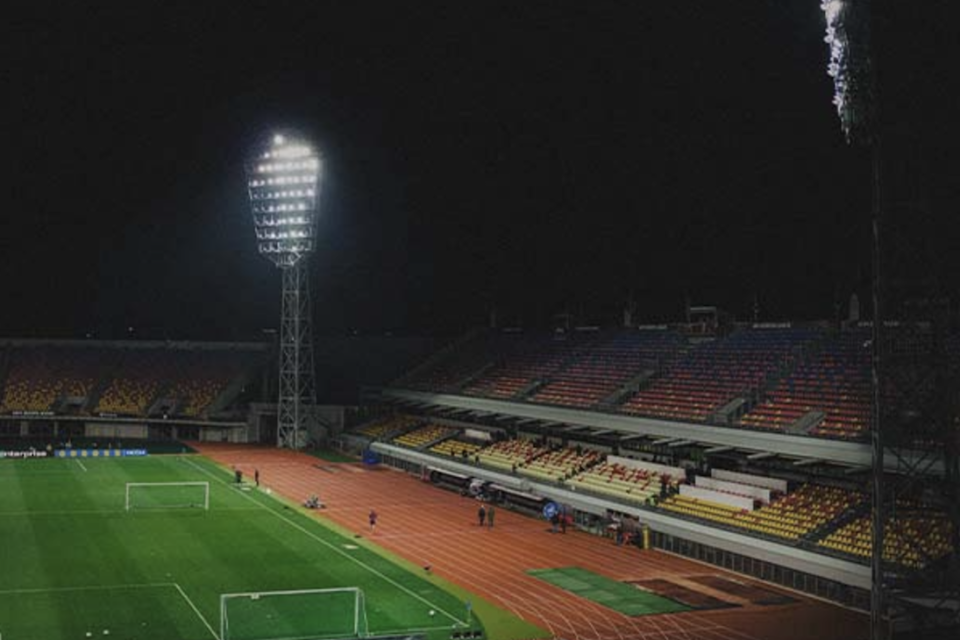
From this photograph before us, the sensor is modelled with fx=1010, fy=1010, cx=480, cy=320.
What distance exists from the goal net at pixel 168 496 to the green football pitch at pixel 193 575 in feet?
0.29

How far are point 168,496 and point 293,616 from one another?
20980 mm

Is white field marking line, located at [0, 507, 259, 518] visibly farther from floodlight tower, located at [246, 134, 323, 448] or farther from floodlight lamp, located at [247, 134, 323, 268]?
floodlight lamp, located at [247, 134, 323, 268]

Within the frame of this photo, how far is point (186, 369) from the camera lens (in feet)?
240

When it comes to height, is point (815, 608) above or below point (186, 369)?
below

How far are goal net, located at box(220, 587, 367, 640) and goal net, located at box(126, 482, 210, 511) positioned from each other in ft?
51.3

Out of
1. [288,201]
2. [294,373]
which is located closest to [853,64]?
[288,201]

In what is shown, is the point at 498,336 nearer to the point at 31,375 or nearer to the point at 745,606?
the point at 31,375

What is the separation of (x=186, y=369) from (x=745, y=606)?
5468 cm

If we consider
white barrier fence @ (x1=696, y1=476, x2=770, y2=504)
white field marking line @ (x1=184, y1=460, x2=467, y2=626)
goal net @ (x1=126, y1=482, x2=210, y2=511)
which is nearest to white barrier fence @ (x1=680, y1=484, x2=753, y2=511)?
white barrier fence @ (x1=696, y1=476, x2=770, y2=504)

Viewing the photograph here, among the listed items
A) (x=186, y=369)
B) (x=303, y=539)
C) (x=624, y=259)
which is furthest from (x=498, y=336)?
(x=303, y=539)

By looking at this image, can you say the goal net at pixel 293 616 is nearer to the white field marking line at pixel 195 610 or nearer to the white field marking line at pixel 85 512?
the white field marking line at pixel 195 610

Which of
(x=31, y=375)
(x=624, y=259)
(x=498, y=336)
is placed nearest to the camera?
(x=624, y=259)

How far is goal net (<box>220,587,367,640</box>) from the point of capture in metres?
23.1

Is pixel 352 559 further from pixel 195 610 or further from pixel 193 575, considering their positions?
pixel 195 610
